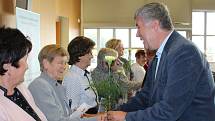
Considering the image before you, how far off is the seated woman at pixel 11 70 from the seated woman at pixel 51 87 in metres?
0.43

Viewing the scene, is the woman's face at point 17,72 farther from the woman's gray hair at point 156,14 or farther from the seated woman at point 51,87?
the woman's gray hair at point 156,14

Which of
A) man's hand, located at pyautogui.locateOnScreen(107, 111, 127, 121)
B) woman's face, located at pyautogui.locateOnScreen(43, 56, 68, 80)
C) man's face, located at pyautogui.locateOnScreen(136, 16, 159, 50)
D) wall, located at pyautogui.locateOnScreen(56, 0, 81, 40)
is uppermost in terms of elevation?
wall, located at pyautogui.locateOnScreen(56, 0, 81, 40)

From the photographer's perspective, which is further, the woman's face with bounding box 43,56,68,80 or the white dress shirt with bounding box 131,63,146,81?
the white dress shirt with bounding box 131,63,146,81

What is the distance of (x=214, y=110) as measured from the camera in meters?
2.27

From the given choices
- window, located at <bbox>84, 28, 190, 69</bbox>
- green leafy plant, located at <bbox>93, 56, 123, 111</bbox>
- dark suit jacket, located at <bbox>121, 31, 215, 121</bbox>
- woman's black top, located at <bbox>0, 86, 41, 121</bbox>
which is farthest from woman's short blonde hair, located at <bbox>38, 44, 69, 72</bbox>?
window, located at <bbox>84, 28, 190, 69</bbox>

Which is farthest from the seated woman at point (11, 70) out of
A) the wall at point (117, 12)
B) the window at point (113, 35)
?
the window at point (113, 35)

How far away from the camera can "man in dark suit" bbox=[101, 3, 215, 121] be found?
209 cm

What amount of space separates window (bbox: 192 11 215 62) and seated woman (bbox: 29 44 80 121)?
382 inches

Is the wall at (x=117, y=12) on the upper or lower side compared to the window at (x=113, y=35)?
upper

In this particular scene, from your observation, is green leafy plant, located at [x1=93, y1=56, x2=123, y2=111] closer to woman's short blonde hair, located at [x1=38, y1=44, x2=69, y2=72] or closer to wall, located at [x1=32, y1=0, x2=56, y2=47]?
woman's short blonde hair, located at [x1=38, y1=44, x2=69, y2=72]

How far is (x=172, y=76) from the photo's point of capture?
6.89 feet

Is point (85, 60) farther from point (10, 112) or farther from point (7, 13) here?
point (10, 112)

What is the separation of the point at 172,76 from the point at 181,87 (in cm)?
8

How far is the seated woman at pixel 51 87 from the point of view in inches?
103
